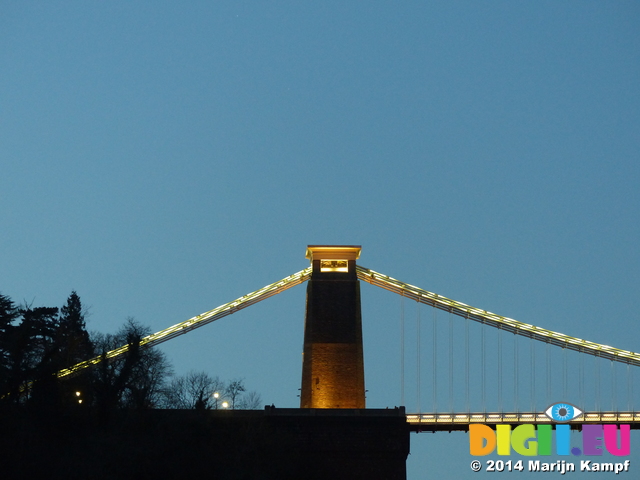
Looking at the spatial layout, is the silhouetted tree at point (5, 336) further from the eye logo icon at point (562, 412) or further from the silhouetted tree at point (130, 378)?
the eye logo icon at point (562, 412)

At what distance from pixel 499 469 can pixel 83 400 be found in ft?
98.6

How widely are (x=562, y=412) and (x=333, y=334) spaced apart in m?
17.9

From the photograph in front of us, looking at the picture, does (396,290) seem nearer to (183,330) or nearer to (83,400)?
(183,330)

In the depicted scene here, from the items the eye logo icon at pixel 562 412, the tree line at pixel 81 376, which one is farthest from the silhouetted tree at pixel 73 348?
the eye logo icon at pixel 562 412

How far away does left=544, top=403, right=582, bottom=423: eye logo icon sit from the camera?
91.4 meters

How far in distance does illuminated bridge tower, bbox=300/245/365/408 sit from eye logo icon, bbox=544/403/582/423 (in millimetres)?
14203

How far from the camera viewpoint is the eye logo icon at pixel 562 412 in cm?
9138

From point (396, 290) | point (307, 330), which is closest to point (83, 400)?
point (307, 330)

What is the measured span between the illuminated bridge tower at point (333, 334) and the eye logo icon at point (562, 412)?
1420 centimetres

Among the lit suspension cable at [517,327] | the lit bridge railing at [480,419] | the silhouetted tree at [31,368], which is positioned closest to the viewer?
the silhouetted tree at [31,368]

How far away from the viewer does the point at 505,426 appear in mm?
90188

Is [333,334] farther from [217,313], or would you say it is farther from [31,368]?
Answer: [31,368]

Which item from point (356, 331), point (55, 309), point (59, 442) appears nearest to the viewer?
point (59, 442)

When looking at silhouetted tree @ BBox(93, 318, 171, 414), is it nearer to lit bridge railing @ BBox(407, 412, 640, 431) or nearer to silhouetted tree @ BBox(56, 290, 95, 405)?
silhouetted tree @ BBox(56, 290, 95, 405)
